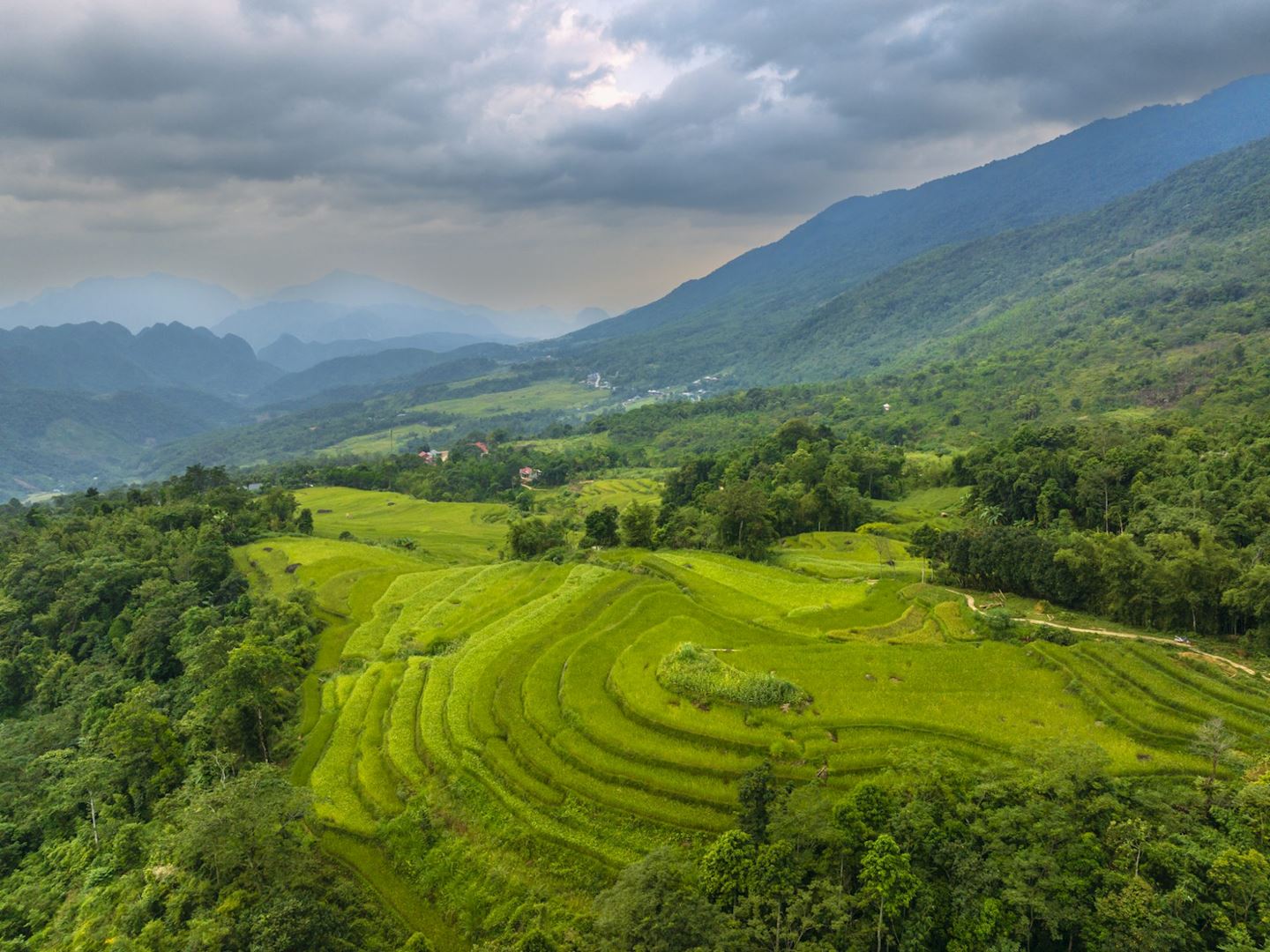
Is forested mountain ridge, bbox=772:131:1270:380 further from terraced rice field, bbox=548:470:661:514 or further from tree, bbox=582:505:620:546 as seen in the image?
tree, bbox=582:505:620:546

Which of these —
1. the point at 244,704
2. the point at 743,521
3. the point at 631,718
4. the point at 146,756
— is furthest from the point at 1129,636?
the point at 146,756

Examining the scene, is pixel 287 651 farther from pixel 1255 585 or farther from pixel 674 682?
pixel 1255 585

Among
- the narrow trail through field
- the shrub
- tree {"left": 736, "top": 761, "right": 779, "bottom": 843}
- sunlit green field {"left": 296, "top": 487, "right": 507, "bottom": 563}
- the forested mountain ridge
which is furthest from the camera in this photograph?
the forested mountain ridge

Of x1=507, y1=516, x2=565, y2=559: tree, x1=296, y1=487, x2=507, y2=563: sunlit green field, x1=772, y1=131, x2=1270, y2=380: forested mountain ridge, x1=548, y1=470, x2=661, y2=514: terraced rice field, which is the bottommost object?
x1=548, y1=470, x2=661, y2=514: terraced rice field

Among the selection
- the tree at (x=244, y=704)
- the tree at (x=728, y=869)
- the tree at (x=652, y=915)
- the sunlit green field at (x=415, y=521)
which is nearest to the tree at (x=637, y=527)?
the sunlit green field at (x=415, y=521)

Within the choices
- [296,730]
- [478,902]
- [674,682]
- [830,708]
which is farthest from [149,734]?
[830,708]

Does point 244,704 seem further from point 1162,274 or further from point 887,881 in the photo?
point 1162,274

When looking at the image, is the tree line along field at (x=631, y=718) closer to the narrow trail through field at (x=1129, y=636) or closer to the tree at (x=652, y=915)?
the narrow trail through field at (x=1129, y=636)

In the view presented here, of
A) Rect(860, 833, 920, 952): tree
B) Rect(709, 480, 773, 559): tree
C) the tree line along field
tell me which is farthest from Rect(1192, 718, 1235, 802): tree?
Rect(709, 480, 773, 559): tree
